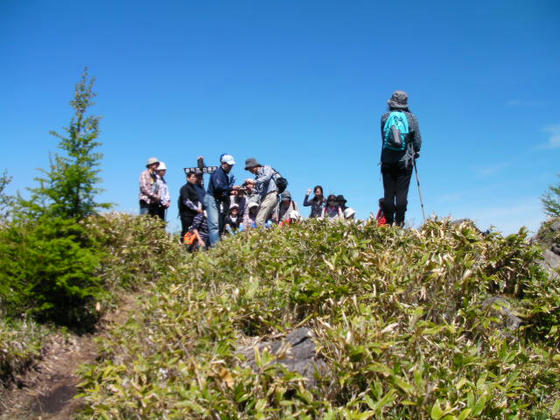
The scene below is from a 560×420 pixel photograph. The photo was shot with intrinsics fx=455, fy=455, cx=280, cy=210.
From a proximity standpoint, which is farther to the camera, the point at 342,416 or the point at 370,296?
the point at 370,296

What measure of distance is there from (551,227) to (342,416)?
787 centimetres

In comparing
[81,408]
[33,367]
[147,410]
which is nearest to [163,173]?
[33,367]

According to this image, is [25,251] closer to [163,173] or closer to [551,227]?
[163,173]

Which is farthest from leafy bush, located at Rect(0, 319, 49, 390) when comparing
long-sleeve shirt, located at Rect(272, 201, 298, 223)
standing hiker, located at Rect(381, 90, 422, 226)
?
long-sleeve shirt, located at Rect(272, 201, 298, 223)

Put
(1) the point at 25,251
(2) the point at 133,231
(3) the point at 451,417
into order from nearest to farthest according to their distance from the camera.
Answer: (3) the point at 451,417 → (1) the point at 25,251 → (2) the point at 133,231

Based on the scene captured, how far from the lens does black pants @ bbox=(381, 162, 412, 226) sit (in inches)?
300

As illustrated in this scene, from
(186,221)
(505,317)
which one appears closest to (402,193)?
(505,317)

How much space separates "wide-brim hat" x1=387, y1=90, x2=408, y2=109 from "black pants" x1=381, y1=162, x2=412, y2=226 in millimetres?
1019

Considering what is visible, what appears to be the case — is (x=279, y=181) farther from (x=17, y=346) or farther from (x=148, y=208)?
(x=17, y=346)

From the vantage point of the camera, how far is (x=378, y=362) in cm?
373

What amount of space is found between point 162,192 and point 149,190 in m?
0.42

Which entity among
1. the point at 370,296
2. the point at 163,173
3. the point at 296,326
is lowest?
the point at 296,326

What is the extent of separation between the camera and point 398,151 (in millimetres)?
7543

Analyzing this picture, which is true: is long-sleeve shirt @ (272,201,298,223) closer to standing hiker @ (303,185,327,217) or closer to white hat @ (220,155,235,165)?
standing hiker @ (303,185,327,217)
